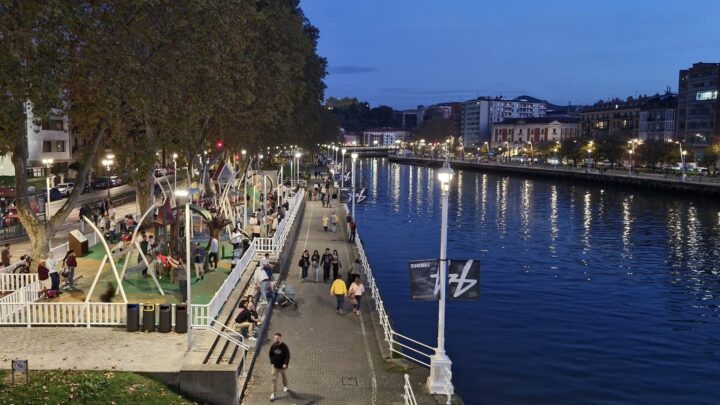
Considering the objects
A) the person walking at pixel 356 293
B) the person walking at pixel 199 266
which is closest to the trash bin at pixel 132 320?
the person walking at pixel 199 266

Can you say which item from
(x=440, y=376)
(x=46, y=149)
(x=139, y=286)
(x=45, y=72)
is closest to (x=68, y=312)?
(x=139, y=286)

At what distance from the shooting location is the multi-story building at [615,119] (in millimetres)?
172750

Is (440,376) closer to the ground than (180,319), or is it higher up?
closer to the ground

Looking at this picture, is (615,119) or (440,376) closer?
(440,376)

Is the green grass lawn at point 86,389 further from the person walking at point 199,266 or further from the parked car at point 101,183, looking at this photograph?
the parked car at point 101,183

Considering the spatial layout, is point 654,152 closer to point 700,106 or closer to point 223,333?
point 700,106

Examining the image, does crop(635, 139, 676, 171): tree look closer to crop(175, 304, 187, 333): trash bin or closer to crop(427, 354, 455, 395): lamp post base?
crop(427, 354, 455, 395): lamp post base

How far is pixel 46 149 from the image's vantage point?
74.3 meters

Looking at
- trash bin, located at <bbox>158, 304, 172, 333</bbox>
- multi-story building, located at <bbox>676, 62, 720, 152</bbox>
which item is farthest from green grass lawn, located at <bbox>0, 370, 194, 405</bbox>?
multi-story building, located at <bbox>676, 62, 720, 152</bbox>

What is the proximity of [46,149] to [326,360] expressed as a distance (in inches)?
2635

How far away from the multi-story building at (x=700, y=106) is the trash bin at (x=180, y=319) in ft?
416

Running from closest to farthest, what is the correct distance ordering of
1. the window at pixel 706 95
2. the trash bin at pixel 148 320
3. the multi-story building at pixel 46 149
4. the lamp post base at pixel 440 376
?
the lamp post base at pixel 440 376, the trash bin at pixel 148 320, the multi-story building at pixel 46 149, the window at pixel 706 95

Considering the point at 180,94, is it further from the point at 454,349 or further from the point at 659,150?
the point at 659,150

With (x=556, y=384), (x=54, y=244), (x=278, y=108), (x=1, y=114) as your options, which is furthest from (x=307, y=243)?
(x=1, y=114)
